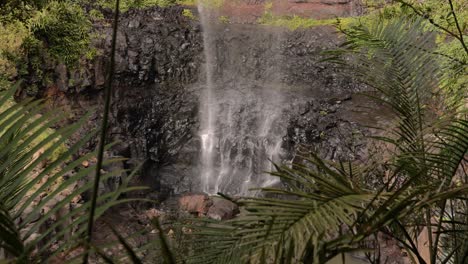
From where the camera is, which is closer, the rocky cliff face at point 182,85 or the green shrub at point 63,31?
the green shrub at point 63,31

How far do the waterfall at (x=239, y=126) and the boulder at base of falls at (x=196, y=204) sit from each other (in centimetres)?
116

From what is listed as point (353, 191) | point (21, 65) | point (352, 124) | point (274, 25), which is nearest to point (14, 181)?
point (353, 191)

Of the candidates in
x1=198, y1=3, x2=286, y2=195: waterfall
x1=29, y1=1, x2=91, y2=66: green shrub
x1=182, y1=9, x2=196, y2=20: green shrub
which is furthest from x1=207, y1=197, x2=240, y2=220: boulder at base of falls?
x1=182, y1=9, x2=196, y2=20: green shrub

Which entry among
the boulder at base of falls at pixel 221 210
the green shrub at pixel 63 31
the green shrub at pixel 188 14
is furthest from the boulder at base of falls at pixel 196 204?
the green shrub at pixel 188 14

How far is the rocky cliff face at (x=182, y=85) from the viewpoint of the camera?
8391 mm

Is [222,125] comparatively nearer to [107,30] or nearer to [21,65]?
[107,30]

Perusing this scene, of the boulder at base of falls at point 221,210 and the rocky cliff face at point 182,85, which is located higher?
the rocky cliff face at point 182,85

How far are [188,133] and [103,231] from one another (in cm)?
478

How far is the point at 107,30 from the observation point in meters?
9.17

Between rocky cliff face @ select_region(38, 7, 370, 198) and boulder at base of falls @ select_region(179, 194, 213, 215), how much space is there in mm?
1205

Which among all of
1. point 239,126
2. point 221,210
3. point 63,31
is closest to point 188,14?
point 239,126

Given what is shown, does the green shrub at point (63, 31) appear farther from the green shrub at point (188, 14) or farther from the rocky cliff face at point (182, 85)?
the green shrub at point (188, 14)

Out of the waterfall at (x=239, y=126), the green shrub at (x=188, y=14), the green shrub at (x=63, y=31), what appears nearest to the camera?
the green shrub at (x=63, y=31)

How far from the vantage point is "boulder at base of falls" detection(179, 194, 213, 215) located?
23.3ft
